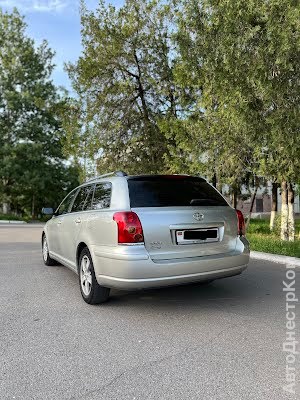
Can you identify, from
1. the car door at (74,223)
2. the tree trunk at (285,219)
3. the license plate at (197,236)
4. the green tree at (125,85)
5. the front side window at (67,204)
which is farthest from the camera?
the green tree at (125,85)

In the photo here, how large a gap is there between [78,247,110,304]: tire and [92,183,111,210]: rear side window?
63 centimetres

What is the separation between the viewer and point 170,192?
5.09 m

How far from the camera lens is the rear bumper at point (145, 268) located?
4523 millimetres

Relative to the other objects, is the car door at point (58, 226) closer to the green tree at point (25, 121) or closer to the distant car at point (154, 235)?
the distant car at point (154, 235)

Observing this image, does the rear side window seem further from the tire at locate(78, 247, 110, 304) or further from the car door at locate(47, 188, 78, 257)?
the car door at locate(47, 188, 78, 257)

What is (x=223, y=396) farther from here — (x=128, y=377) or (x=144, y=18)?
(x=144, y=18)

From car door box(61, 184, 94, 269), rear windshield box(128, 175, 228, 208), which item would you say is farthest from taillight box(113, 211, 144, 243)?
car door box(61, 184, 94, 269)

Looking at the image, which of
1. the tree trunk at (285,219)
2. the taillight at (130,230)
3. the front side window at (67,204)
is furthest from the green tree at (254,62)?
the taillight at (130,230)

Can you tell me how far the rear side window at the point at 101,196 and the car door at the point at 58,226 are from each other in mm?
1232

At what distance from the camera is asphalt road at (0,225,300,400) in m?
3.01

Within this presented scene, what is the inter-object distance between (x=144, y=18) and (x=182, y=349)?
1742 centimetres

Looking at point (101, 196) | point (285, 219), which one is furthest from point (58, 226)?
point (285, 219)

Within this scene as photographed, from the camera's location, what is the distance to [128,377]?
10.4 feet

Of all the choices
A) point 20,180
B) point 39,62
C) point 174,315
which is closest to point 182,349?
point 174,315
